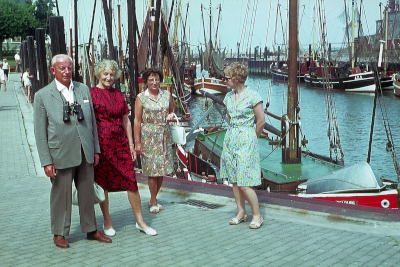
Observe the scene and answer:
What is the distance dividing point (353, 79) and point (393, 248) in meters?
49.1

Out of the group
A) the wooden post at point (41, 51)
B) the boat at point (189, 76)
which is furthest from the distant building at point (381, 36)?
the boat at point (189, 76)

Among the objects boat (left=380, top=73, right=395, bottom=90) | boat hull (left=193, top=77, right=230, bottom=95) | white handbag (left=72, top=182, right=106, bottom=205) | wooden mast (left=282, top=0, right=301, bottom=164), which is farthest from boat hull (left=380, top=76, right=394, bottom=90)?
white handbag (left=72, top=182, right=106, bottom=205)

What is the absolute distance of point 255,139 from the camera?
18.1ft

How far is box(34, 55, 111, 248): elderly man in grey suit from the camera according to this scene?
4.71m

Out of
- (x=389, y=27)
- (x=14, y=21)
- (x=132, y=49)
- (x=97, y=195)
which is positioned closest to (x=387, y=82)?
(x=389, y=27)

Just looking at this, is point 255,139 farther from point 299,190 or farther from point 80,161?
point 299,190

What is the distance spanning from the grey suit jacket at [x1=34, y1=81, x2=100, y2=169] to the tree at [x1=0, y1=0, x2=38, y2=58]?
2951 inches

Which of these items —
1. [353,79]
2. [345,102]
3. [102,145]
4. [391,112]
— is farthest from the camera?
[353,79]

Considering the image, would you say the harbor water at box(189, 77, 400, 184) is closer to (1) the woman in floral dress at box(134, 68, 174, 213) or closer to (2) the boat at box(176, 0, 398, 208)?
(2) the boat at box(176, 0, 398, 208)

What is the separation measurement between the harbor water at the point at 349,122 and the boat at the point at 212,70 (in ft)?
4.97

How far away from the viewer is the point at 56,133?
15.5ft

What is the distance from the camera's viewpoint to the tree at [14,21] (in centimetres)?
7562

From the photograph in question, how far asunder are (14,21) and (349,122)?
57.3 metres

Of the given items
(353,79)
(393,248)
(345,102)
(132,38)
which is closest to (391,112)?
(345,102)
